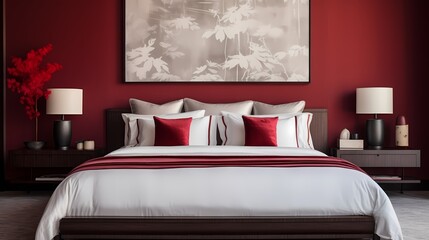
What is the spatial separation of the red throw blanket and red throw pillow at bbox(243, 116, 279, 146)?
1.05 meters

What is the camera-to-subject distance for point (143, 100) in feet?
19.9

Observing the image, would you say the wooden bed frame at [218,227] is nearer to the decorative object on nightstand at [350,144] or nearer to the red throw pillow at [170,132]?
the red throw pillow at [170,132]

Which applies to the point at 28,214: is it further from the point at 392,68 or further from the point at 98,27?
the point at 392,68

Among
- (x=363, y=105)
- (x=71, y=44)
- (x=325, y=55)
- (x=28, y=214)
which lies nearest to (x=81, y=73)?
(x=71, y=44)

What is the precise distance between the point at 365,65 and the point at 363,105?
2.03 ft

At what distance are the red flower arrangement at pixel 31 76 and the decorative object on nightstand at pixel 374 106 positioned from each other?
11.2ft

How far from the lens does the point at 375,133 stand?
5699mm

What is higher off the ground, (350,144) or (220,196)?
(350,144)

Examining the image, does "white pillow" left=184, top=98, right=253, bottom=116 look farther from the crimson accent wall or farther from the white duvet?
the white duvet

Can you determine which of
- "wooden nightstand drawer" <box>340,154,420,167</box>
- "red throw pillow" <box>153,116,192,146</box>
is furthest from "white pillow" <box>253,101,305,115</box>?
"red throw pillow" <box>153,116,192,146</box>

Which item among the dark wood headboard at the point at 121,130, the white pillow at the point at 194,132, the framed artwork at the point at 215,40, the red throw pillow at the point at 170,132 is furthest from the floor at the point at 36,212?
the framed artwork at the point at 215,40

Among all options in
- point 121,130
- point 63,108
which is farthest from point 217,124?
point 63,108

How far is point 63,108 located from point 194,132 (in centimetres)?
149

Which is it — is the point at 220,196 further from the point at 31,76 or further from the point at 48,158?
the point at 31,76
